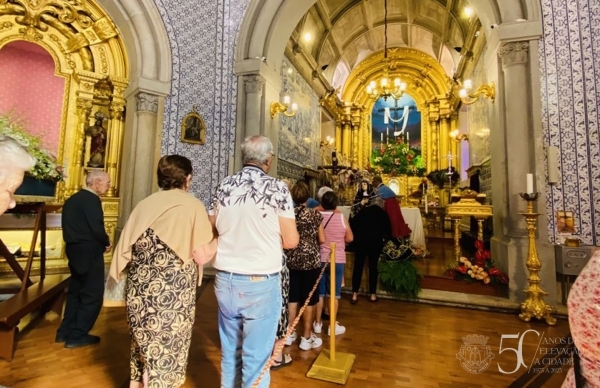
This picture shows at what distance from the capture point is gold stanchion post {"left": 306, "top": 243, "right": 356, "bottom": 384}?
2.38 m

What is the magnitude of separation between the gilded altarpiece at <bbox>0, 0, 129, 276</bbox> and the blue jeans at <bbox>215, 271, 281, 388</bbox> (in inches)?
222

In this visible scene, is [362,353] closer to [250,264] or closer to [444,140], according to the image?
[250,264]

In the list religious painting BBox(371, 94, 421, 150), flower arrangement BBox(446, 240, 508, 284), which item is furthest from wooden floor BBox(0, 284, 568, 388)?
religious painting BBox(371, 94, 421, 150)

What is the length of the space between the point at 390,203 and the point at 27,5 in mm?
7680

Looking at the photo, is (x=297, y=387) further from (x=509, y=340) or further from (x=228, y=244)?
(x=509, y=340)

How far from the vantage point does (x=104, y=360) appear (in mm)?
2676

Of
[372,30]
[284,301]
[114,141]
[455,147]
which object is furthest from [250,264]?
[455,147]

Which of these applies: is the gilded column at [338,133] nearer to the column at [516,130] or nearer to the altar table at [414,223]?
the altar table at [414,223]

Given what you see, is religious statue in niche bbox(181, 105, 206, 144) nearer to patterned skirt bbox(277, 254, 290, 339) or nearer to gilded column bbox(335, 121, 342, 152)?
patterned skirt bbox(277, 254, 290, 339)

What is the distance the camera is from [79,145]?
6.30m

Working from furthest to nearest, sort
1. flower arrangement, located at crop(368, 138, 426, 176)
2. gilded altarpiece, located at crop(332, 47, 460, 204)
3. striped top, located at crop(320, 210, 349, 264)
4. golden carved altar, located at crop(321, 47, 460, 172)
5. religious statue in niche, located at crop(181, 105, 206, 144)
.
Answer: golden carved altar, located at crop(321, 47, 460, 172)
gilded altarpiece, located at crop(332, 47, 460, 204)
flower arrangement, located at crop(368, 138, 426, 176)
religious statue in niche, located at crop(181, 105, 206, 144)
striped top, located at crop(320, 210, 349, 264)

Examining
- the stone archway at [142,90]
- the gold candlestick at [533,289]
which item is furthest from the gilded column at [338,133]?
the gold candlestick at [533,289]

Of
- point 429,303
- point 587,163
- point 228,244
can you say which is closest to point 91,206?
point 228,244

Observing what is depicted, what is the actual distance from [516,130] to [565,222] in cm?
143
